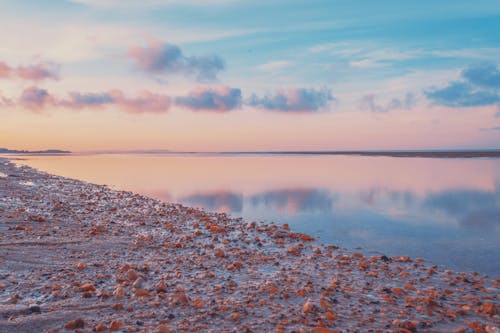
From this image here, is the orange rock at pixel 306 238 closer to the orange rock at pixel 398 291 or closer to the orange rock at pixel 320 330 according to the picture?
the orange rock at pixel 398 291

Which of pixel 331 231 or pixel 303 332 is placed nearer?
pixel 303 332

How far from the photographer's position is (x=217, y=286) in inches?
274

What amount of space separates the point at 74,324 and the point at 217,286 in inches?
103

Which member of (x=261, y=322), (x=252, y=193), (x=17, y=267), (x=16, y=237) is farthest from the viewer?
(x=252, y=193)

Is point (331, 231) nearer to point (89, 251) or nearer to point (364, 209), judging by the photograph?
point (364, 209)

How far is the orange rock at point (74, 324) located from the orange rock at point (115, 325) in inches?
16.8

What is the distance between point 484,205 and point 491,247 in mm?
9419

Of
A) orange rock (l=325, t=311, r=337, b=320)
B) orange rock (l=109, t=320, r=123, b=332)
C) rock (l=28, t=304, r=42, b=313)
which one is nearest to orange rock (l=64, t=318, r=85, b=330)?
orange rock (l=109, t=320, r=123, b=332)

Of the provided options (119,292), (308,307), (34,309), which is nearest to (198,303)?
(119,292)

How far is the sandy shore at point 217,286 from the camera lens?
543cm

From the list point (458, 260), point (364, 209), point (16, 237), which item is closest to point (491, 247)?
point (458, 260)

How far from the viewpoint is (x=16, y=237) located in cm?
1024

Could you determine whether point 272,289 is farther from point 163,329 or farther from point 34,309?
point 34,309

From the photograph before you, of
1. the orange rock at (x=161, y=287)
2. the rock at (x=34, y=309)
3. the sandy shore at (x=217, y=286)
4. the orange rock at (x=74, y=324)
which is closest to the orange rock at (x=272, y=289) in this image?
the sandy shore at (x=217, y=286)
